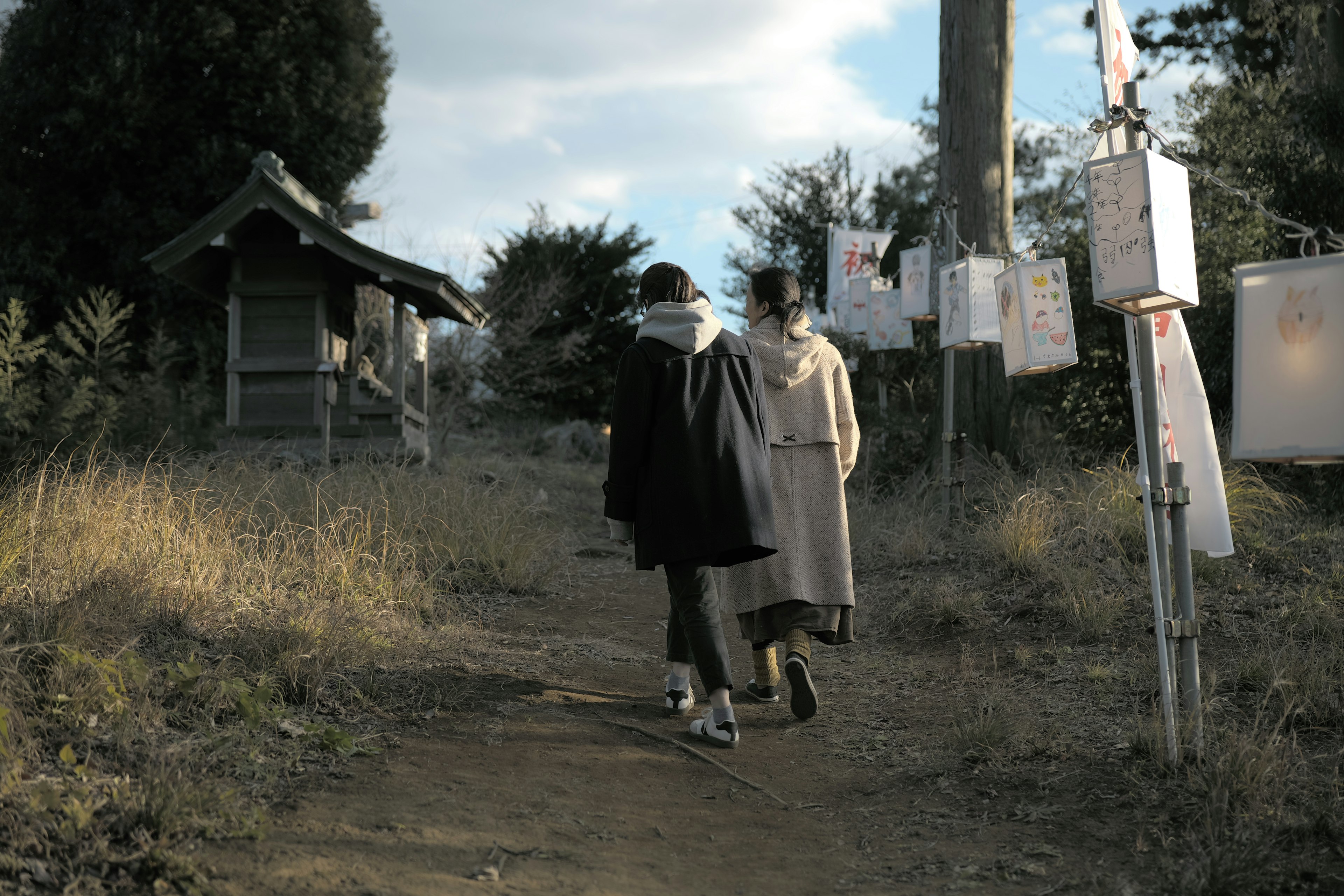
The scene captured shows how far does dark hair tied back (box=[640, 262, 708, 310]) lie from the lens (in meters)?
3.78

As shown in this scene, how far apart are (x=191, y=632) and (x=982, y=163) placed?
23.3ft

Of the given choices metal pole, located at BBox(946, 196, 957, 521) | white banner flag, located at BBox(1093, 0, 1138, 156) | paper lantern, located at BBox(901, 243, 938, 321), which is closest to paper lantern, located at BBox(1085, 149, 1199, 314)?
white banner flag, located at BBox(1093, 0, 1138, 156)

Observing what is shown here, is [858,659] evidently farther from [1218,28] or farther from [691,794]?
[1218,28]

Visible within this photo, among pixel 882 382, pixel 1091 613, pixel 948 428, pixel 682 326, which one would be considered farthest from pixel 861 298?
pixel 682 326

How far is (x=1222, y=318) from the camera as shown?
29.3 feet

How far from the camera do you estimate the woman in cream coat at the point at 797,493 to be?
4.02 m

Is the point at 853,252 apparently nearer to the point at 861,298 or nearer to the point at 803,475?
the point at 861,298

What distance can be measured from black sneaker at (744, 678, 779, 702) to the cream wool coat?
0.42 meters

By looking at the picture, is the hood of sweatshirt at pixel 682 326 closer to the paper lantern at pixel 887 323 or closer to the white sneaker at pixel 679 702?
the white sneaker at pixel 679 702

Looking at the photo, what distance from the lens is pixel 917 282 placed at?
326 inches

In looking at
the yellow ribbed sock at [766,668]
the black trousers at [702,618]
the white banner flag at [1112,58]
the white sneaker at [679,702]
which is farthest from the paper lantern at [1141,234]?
the white sneaker at [679,702]

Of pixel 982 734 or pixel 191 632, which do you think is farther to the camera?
pixel 191 632

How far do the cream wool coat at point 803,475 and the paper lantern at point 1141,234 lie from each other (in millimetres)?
1240

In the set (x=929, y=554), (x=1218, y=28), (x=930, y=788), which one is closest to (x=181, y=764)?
(x=930, y=788)
